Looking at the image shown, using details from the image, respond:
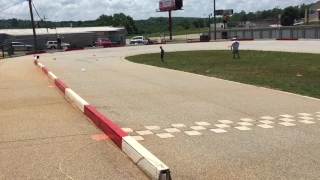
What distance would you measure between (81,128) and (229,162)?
3164mm

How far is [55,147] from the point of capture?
6047 mm

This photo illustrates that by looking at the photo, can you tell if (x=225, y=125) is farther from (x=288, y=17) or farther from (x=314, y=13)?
(x=288, y=17)

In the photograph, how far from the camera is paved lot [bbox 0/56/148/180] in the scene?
16.2 ft

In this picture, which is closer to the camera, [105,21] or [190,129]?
[190,129]

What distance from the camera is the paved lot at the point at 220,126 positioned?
5.12m

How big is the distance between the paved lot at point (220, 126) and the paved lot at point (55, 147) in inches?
26.1

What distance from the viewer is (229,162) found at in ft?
17.3

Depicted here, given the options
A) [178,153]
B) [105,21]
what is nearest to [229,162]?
[178,153]

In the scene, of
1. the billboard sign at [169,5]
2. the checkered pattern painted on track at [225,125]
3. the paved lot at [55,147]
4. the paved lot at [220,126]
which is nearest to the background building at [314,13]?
the billboard sign at [169,5]

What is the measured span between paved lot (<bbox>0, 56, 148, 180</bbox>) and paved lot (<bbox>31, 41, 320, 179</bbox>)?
66cm

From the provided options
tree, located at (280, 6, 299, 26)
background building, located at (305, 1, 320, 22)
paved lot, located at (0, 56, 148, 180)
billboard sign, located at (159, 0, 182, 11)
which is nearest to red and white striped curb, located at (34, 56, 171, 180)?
paved lot, located at (0, 56, 148, 180)

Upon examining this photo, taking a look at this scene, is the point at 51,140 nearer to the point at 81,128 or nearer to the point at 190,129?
the point at 81,128

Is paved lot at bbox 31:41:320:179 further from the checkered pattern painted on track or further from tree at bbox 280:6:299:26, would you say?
tree at bbox 280:6:299:26

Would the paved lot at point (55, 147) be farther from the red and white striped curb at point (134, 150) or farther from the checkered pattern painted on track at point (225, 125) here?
the checkered pattern painted on track at point (225, 125)
